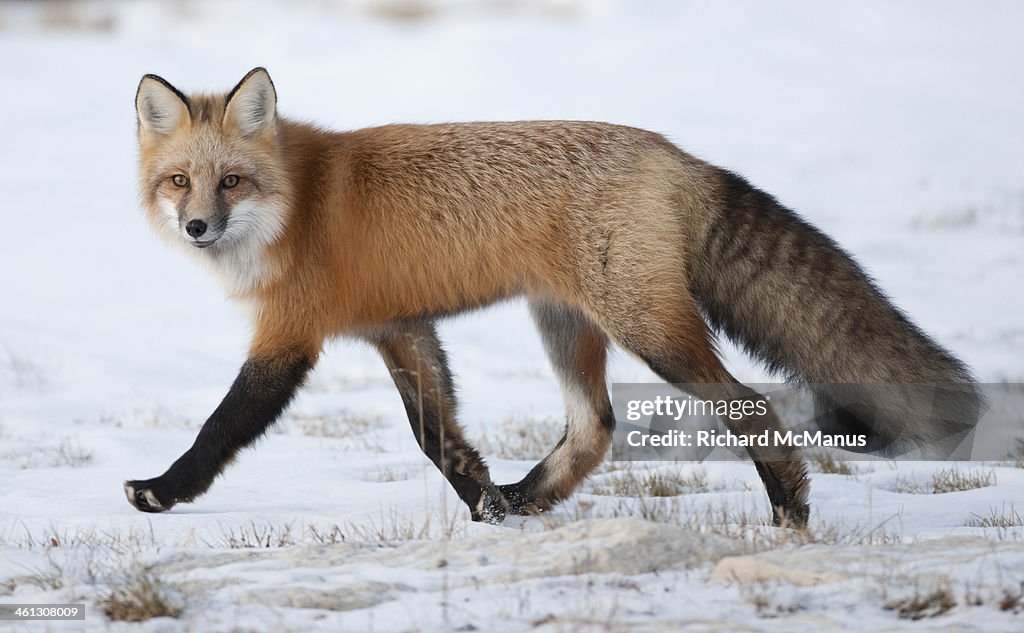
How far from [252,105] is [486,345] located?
616cm

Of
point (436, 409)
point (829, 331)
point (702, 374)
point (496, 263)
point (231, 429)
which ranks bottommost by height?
point (231, 429)

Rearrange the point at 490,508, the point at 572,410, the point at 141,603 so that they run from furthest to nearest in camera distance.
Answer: the point at 572,410
the point at 490,508
the point at 141,603

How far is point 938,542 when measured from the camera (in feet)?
14.0

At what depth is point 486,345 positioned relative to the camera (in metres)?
11.9

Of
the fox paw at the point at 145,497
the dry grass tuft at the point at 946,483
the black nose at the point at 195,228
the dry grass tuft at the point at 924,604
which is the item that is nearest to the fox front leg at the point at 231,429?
the fox paw at the point at 145,497

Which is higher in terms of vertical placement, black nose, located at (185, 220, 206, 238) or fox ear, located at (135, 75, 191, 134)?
fox ear, located at (135, 75, 191, 134)

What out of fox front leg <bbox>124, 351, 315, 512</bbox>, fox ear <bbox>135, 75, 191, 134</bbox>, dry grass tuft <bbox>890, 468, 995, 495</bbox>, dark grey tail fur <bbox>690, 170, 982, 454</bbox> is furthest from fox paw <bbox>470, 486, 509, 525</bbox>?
fox ear <bbox>135, 75, 191, 134</bbox>

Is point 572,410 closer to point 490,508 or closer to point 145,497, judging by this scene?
point 490,508

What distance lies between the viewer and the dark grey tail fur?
5398mm

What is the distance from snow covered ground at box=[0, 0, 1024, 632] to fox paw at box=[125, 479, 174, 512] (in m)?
0.14

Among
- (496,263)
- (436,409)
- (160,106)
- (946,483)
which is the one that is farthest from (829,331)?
(160,106)

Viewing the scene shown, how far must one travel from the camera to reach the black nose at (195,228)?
5.66 meters

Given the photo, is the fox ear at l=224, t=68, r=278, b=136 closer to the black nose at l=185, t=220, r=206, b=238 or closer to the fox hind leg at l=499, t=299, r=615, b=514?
the black nose at l=185, t=220, r=206, b=238

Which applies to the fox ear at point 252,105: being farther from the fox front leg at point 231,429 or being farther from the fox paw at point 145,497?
the fox paw at point 145,497
